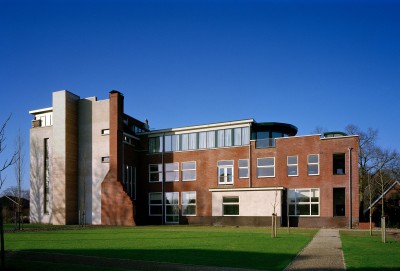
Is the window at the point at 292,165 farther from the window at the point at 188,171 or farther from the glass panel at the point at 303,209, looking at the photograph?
the window at the point at 188,171

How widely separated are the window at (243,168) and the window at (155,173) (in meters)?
9.38

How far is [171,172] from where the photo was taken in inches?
1658

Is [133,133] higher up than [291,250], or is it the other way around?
[133,133]

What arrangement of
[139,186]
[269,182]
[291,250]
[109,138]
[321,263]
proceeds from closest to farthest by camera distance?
[321,263]
[291,250]
[269,182]
[109,138]
[139,186]

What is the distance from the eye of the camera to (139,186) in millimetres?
43719

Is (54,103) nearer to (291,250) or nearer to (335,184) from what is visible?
(335,184)

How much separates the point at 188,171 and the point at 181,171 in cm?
81

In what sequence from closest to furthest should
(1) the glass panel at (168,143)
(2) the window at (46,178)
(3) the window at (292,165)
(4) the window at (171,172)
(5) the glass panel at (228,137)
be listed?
1. (3) the window at (292,165)
2. (5) the glass panel at (228,137)
3. (4) the window at (171,172)
4. (1) the glass panel at (168,143)
5. (2) the window at (46,178)

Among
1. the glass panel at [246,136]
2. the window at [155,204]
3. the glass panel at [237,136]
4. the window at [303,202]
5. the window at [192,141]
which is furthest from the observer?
the window at [155,204]

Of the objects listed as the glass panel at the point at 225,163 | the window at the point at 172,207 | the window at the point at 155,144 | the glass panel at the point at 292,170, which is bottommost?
the window at the point at 172,207

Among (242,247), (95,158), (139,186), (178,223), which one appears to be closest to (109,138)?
(95,158)

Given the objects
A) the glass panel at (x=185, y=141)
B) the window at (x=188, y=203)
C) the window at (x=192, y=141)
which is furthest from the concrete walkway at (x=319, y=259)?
the glass panel at (x=185, y=141)

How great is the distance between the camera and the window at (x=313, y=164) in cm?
3497

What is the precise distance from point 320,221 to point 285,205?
3323mm
